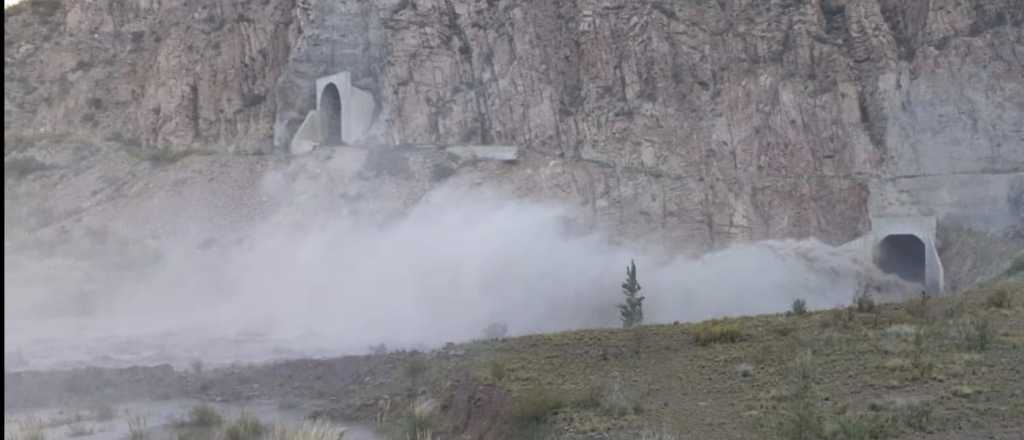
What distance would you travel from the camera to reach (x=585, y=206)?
41.2 meters

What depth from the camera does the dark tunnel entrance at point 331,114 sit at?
4638 centimetres

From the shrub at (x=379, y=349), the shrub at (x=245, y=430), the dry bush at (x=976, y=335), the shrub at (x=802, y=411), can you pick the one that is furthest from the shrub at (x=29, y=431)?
the dry bush at (x=976, y=335)

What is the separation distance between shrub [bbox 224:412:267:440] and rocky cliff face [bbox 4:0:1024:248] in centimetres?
2506

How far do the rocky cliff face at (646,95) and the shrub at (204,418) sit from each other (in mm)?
23527

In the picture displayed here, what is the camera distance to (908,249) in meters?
40.1

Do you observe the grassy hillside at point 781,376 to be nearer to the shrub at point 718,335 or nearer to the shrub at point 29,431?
the shrub at point 718,335

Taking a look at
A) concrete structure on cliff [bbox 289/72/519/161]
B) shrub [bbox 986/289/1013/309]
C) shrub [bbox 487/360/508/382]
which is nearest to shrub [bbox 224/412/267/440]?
shrub [bbox 487/360/508/382]

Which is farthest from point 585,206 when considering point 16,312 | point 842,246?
point 16,312

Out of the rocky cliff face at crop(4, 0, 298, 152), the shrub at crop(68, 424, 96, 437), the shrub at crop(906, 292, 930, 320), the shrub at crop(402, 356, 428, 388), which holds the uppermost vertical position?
the rocky cliff face at crop(4, 0, 298, 152)

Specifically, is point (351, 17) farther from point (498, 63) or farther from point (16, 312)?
point (16, 312)

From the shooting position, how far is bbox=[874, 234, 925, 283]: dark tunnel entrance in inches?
1527

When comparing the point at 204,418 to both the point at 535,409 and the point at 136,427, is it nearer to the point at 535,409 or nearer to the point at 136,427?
the point at 136,427

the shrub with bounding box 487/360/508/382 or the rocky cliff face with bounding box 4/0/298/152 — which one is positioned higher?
the rocky cliff face with bounding box 4/0/298/152

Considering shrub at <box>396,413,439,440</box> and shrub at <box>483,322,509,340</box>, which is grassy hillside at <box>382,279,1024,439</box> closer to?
shrub at <box>396,413,439,440</box>
